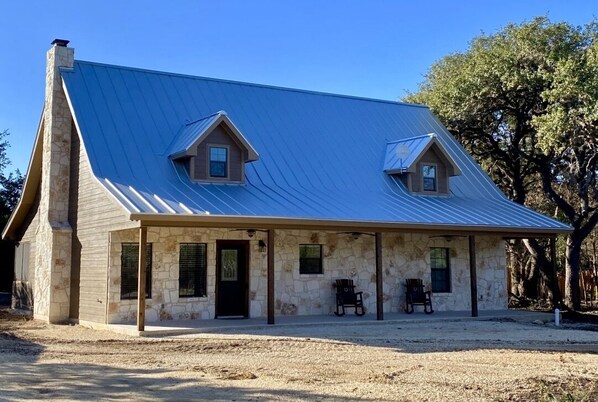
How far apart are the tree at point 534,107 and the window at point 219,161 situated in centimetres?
1022

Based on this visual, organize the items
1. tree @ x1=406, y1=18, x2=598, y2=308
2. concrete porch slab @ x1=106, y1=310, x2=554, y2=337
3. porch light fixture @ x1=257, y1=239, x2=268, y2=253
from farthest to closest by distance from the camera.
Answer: tree @ x1=406, y1=18, x2=598, y2=308
porch light fixture @ x1=257, y1=239, x2=268, y2=253
concrete porch slab @ x1=106, y1=310, x2=554, y2=337

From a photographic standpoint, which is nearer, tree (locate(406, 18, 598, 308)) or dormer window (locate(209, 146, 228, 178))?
dormer window (locate(209, 146, 228, 178))

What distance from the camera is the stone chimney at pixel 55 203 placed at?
709 inches

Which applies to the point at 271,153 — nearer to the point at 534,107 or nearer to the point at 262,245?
the point at 262,245

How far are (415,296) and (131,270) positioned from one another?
819 cm

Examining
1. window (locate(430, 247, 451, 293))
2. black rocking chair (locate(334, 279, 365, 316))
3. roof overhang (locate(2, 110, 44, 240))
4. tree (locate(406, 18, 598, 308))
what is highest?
tree (locate(406, 18, 598, 308))

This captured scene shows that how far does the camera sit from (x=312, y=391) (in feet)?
27.6

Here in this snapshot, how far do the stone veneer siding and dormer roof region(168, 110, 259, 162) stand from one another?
2.08 m

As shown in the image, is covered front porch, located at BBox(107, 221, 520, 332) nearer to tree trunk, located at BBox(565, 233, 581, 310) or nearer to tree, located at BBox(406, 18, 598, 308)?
tree trunk, located at BBox(565, 233, 581, 310)

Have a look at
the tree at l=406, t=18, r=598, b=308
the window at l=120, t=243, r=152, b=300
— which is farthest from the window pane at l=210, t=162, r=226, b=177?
the tree at l=406, t=18, r=598, b=308

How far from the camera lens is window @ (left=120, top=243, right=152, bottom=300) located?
16.3 meters

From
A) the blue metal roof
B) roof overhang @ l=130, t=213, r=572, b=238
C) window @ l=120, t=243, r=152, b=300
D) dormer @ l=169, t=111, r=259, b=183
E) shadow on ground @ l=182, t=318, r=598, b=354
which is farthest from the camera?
dormer @ l=169, t=111, r=259, b=183

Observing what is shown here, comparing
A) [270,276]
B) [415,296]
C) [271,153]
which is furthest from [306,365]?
[271,153]

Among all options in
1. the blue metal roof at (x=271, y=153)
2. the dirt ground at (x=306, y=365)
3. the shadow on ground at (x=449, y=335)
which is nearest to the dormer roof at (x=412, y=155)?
the blue metal roof at (x=271, y=153)
